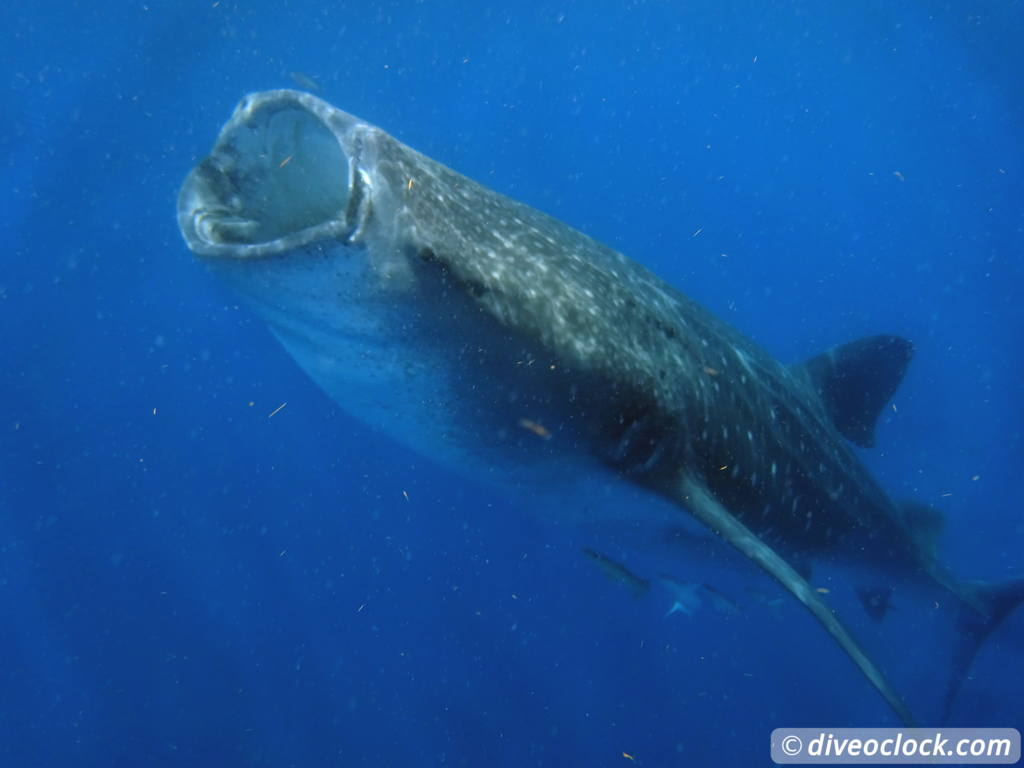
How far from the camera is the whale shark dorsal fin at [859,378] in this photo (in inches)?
255

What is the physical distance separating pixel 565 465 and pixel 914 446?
2518 centimetres

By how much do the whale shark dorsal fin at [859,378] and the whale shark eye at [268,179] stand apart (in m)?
4.78

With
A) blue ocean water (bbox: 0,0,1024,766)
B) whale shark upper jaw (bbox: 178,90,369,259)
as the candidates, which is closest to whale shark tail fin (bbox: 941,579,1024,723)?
blue ocean water (bbox: 0,0,1024,766)

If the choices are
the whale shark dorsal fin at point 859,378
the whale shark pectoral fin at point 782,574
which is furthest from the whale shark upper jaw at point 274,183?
the whale shark dorsal fin at point 859,378

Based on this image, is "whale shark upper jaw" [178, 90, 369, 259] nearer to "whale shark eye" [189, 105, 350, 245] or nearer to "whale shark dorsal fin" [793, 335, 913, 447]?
"whale shark eye" [189, 105, 350, 245]

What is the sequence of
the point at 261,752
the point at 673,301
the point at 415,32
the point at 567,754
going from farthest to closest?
1. the point at 415,32
2. the point at 261,752
3. the point at 567,754
4. the point at 673,301

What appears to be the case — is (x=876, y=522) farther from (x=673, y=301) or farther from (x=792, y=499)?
(x=673, y=301)

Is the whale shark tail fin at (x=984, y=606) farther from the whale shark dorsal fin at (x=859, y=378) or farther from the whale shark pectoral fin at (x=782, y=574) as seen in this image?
the whale shark pectoral fin at (x=782, y=574)

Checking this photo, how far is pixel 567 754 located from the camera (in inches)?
542

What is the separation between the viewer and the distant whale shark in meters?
2.56

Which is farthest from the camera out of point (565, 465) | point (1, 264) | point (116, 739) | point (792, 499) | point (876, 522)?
point (1, 264)

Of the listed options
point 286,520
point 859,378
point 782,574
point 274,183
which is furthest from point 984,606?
point 286,520

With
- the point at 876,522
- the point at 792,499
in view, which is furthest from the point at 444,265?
the point at 876,522

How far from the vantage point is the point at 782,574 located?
12.2 ft
